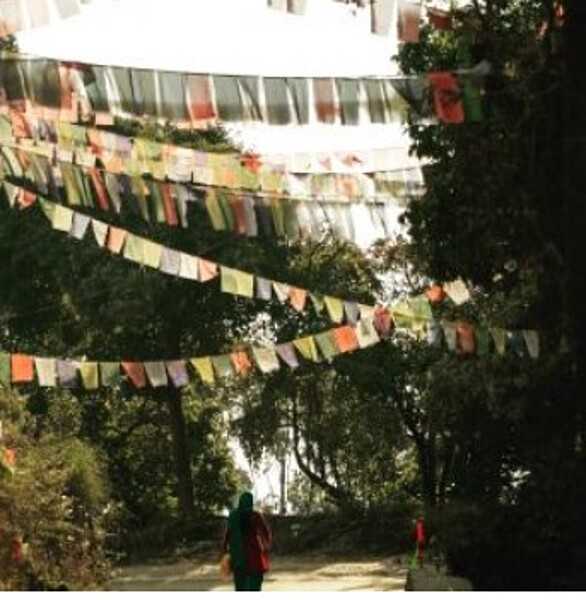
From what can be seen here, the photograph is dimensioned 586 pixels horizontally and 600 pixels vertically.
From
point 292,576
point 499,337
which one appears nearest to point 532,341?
point 499,337

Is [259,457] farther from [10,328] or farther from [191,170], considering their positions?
[191,170]

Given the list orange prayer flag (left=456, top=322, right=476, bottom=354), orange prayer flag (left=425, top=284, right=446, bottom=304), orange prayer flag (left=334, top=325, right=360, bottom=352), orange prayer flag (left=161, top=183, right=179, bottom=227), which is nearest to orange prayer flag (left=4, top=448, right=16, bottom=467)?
orange prayer flag (left=161, top=183, right=179, bottom=227)

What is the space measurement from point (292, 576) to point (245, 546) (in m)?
15.2

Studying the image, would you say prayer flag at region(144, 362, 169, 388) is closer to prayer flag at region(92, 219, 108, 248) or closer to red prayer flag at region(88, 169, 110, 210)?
prayer flag at region(92, 219, 108, 248)

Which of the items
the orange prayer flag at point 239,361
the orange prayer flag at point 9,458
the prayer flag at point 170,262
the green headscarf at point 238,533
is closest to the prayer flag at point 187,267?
the prayer flag at point 170,262

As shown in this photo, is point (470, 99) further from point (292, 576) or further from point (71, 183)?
point (292, 576)

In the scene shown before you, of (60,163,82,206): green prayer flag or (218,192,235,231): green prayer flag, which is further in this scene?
(218,192,235,231): green prayer flag

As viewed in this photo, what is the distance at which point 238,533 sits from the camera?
10.9m

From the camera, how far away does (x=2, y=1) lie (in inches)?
299

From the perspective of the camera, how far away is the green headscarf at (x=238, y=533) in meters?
10.9

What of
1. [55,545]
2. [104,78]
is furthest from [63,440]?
[104,78]

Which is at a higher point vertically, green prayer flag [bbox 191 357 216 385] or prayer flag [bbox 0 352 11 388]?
prayer flag [bbox 0 352 11 388]

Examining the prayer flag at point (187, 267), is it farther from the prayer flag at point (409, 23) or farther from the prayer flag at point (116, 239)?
the prayer flag at point (409, 23)

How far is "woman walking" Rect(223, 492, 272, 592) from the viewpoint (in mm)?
10867
